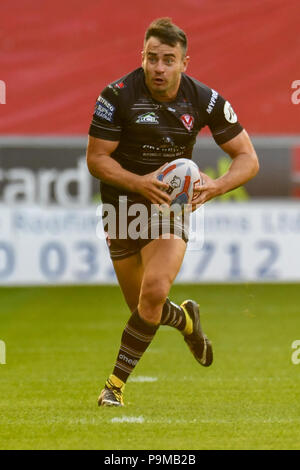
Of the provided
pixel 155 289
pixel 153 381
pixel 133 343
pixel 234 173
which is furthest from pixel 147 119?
pixel 153 381

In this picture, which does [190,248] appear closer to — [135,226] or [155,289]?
[135,226]

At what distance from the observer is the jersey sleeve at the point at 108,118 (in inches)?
262

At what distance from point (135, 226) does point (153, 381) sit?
4.47 ft

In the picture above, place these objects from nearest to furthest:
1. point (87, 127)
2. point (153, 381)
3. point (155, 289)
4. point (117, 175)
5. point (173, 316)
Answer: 1. point (155, 289)
2. point (117, 175)
3. point (173, 316)
4. point (153, 381)
5. point (87, 127)

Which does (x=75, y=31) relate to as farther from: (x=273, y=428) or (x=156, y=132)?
(x=273, y=428)

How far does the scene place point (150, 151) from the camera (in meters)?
6.86

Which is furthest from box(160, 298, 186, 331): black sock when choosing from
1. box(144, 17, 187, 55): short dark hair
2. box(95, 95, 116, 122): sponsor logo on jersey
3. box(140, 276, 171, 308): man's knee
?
box(144, 17, 187, 55): short dark hair

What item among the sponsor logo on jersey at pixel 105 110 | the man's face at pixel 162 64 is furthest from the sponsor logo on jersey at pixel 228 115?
the sponsor logo on jersey at pixel 105 110

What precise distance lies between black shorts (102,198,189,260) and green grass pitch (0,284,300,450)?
965 millimetres

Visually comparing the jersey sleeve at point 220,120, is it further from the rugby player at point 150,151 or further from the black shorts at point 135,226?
the black shorts at point 135,226

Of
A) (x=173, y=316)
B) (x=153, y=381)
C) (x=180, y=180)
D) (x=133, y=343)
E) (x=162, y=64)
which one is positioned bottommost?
(x=153, y=381)

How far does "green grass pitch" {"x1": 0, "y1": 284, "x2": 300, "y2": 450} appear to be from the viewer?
5746 mm

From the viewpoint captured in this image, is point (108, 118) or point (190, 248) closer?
point (108, 118)

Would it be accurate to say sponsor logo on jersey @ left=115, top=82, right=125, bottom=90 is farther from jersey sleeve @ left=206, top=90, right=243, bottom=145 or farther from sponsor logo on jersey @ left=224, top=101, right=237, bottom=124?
sponsor logo on jersey @ left=224, top=101, right=237, bottom=124
